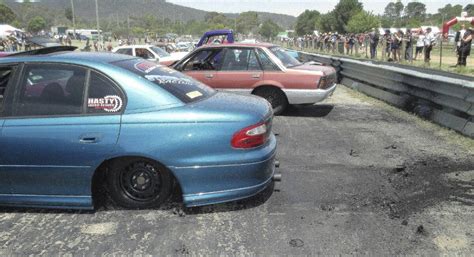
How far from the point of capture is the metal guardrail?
6.75 m

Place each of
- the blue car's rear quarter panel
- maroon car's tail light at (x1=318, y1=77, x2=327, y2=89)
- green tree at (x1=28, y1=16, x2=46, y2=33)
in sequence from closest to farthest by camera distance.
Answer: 1. the blue car's rear quarter panel
2. maroon car's tail light at (x1=318, y1=77, x2=327, y2=89)
3. green tree at (x1=28, y1=16, x2=46, y2=33)

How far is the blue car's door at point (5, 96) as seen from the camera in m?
3.94

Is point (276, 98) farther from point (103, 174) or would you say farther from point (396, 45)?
point (396, 45)

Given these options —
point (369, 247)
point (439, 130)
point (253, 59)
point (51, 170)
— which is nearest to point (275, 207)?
point (369, 247)

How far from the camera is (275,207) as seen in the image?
4188 millimetres

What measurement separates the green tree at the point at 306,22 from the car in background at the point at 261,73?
105m

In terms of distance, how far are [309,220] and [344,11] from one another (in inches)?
3201

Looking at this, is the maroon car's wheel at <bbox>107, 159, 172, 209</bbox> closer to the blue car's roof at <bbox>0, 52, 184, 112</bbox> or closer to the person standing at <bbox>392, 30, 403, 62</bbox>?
the blue car's roof at <bbox>0, 52, 184, 112</bbox>

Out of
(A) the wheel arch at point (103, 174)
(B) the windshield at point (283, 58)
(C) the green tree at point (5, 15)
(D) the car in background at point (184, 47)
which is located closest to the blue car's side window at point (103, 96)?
(A) the wheel arch at point (103, 174)

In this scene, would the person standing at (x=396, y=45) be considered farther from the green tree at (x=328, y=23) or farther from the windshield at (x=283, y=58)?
the green tree at (x=328, y=23)

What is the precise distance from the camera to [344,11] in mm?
79875

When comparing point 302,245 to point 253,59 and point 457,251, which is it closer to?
point 457,251

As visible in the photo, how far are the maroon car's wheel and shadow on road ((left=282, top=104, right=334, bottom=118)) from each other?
5153 millimetres

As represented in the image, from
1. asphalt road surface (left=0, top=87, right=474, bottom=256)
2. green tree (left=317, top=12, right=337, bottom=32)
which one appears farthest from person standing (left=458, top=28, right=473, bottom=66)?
green tree (left=317, top=12, right=337, bottom=32)
